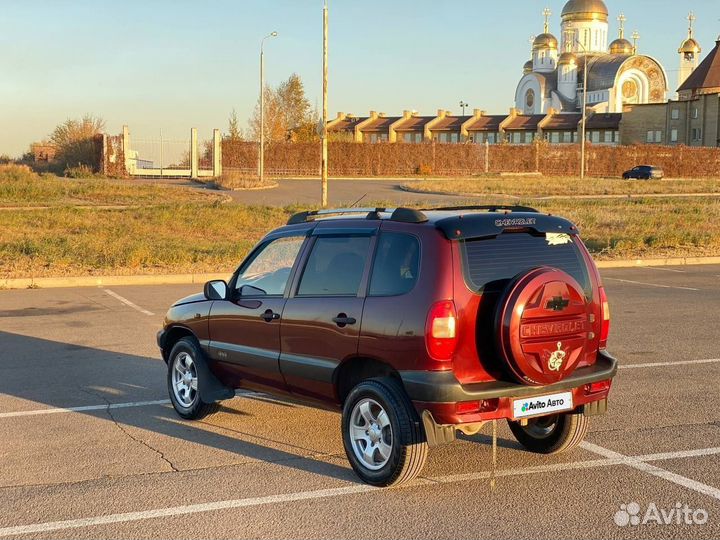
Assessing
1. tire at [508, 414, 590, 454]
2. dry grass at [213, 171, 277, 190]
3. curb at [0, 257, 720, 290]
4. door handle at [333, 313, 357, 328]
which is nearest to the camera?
door handle at [333, 313, 357, 328]

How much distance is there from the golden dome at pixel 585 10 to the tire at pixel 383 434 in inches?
4580

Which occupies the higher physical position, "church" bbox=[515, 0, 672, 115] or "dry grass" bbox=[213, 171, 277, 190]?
"church" bbox=[515, 0, 672, 115]

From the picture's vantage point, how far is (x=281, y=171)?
66250 millimetres

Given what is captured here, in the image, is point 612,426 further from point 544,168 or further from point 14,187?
point 544,168

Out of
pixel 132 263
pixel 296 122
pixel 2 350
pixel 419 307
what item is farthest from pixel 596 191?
pixel 296 122

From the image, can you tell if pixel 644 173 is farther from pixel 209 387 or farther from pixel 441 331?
pixel 441 331

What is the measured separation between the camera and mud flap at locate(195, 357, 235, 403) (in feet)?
23.7

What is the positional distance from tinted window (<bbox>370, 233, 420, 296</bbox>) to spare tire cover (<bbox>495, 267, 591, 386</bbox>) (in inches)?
23.7

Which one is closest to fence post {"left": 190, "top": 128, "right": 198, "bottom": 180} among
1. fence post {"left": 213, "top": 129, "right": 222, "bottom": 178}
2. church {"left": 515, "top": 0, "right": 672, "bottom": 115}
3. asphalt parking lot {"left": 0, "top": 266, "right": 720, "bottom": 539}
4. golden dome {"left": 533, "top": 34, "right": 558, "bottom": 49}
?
fence post {"left": 213, "top": 129, "right": 222, "bottom": 178}

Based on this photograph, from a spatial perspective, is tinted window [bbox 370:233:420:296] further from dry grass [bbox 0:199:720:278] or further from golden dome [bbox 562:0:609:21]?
golden dome [bbox 562:0:609:21]

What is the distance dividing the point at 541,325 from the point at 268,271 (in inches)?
101

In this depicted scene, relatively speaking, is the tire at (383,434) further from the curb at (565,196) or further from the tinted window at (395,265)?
the curb at (565,196)

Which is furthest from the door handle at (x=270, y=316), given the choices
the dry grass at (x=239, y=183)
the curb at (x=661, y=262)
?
the dry grass at (x=239, y=183)

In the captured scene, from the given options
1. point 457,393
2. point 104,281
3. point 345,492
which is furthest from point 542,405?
point 104,281
